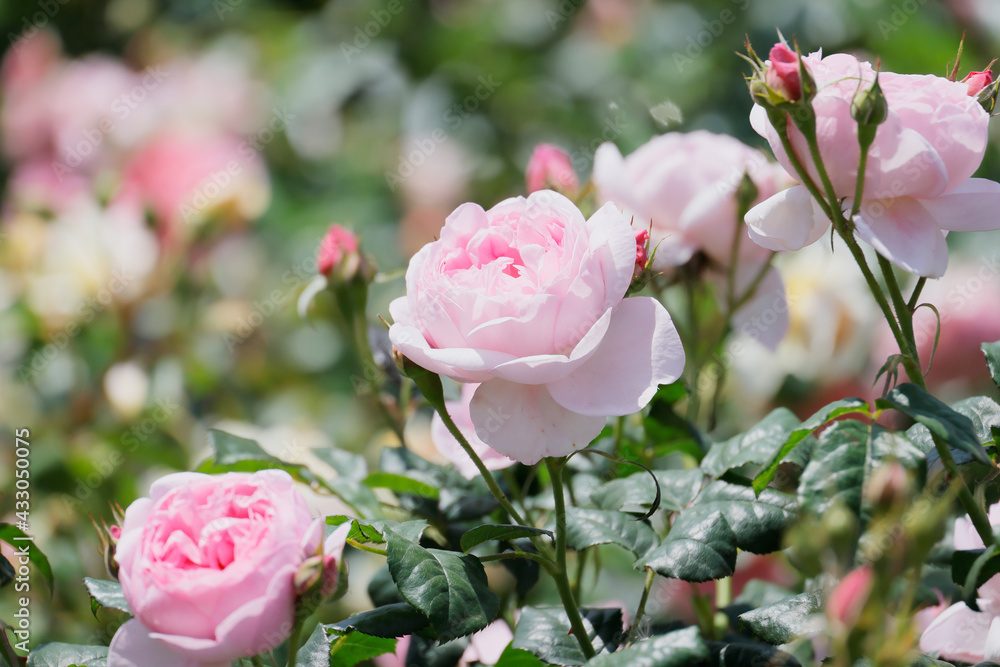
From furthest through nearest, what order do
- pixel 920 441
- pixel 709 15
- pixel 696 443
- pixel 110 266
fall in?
pixel 709 15
pixel 110 266
pixel 696 443
pixel 920 441

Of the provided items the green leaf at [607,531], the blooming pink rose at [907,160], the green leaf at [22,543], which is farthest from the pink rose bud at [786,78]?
the green leaf at [22,543]

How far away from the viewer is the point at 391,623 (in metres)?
0.42

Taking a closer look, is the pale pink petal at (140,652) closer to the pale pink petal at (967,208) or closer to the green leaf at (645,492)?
the green leaf at (645,492)

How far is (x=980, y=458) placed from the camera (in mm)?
355

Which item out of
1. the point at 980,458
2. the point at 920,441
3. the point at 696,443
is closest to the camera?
the point at 980,458

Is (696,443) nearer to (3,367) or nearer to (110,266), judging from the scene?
(110,266)

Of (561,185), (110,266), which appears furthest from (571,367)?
(110,266)

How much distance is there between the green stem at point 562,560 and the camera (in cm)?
44

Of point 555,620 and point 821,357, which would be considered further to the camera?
point 821,357

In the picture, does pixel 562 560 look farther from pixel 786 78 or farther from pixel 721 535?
pixel 786 78

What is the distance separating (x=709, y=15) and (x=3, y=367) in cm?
130

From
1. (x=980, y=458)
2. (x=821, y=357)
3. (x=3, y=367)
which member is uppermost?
(x=980, y=458)

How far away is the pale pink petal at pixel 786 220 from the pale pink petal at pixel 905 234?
28mm

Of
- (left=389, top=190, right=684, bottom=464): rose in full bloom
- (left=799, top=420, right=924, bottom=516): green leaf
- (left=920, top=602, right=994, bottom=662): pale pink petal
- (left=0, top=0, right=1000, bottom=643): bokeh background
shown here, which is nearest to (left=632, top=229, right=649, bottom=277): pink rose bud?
(left=389, top=190, right=684, bottom=464): rose in full bloom
